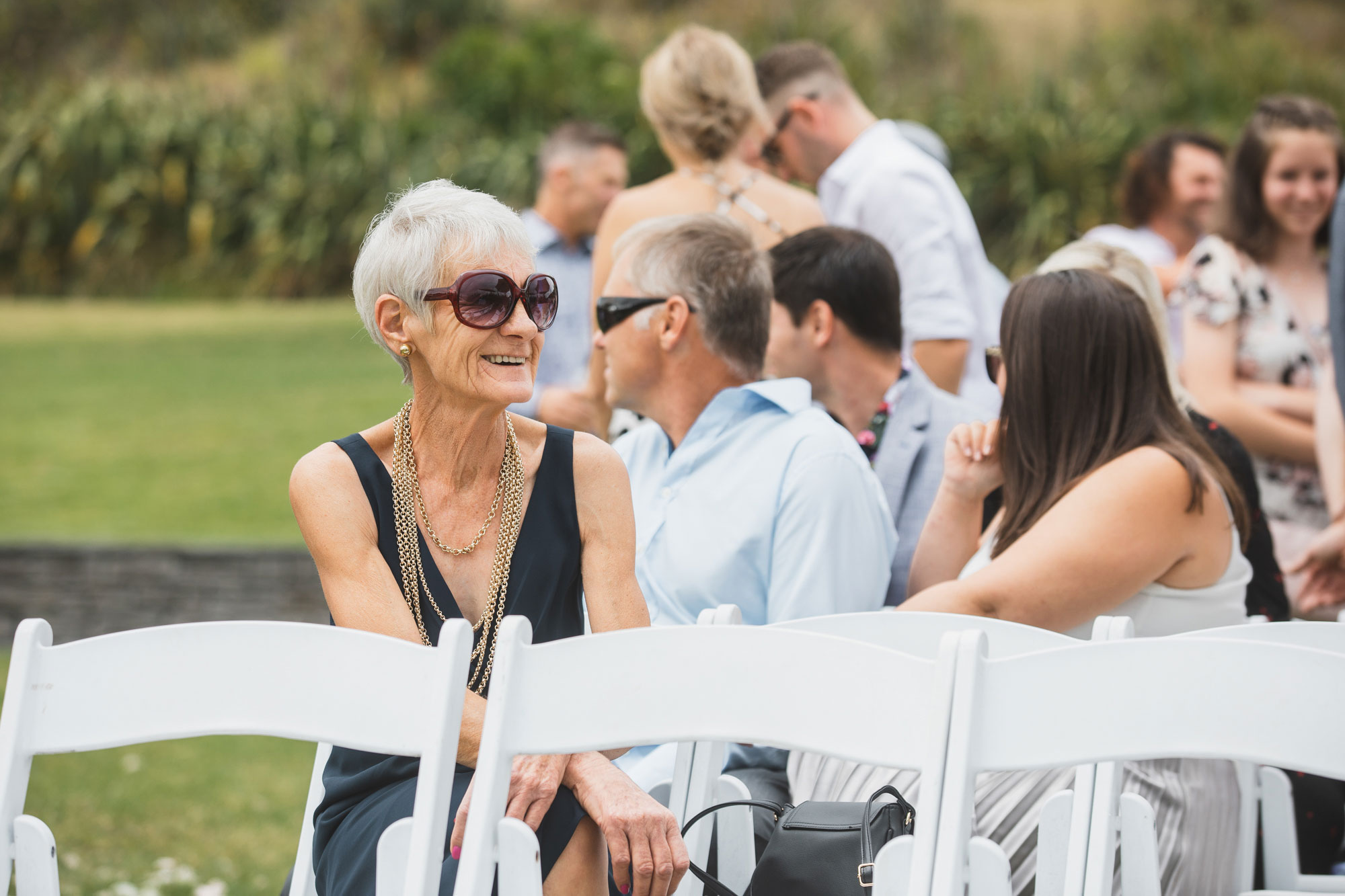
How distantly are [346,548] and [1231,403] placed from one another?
2870 mm

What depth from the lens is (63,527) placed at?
8.69 metres

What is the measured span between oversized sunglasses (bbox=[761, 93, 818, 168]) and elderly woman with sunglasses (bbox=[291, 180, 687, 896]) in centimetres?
222

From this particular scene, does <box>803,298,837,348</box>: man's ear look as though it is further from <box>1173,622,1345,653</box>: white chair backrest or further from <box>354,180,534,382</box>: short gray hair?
<box>1173,622,1345,653</box>: white chair backrest

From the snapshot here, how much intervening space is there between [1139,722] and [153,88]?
2103 centimetres

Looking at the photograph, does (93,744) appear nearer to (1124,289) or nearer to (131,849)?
(1124,289)

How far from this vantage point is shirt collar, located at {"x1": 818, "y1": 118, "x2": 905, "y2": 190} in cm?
432

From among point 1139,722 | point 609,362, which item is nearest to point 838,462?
point 609,362

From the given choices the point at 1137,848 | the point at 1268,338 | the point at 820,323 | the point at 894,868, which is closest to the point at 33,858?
the point at 894,868

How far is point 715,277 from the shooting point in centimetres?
298

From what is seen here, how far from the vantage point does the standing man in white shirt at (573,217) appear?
18.6ft

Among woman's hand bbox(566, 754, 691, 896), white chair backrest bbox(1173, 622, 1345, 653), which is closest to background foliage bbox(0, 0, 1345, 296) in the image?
white chair backrest bbox(1173, 622, 1345, 653)

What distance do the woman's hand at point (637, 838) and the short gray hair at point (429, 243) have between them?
84 cm

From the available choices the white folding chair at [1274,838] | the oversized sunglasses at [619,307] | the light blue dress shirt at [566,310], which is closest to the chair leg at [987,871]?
the white folding chair at [1274,838]

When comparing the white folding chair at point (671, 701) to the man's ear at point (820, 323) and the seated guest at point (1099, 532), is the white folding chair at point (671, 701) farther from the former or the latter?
the man's ear at point (820, 323)
